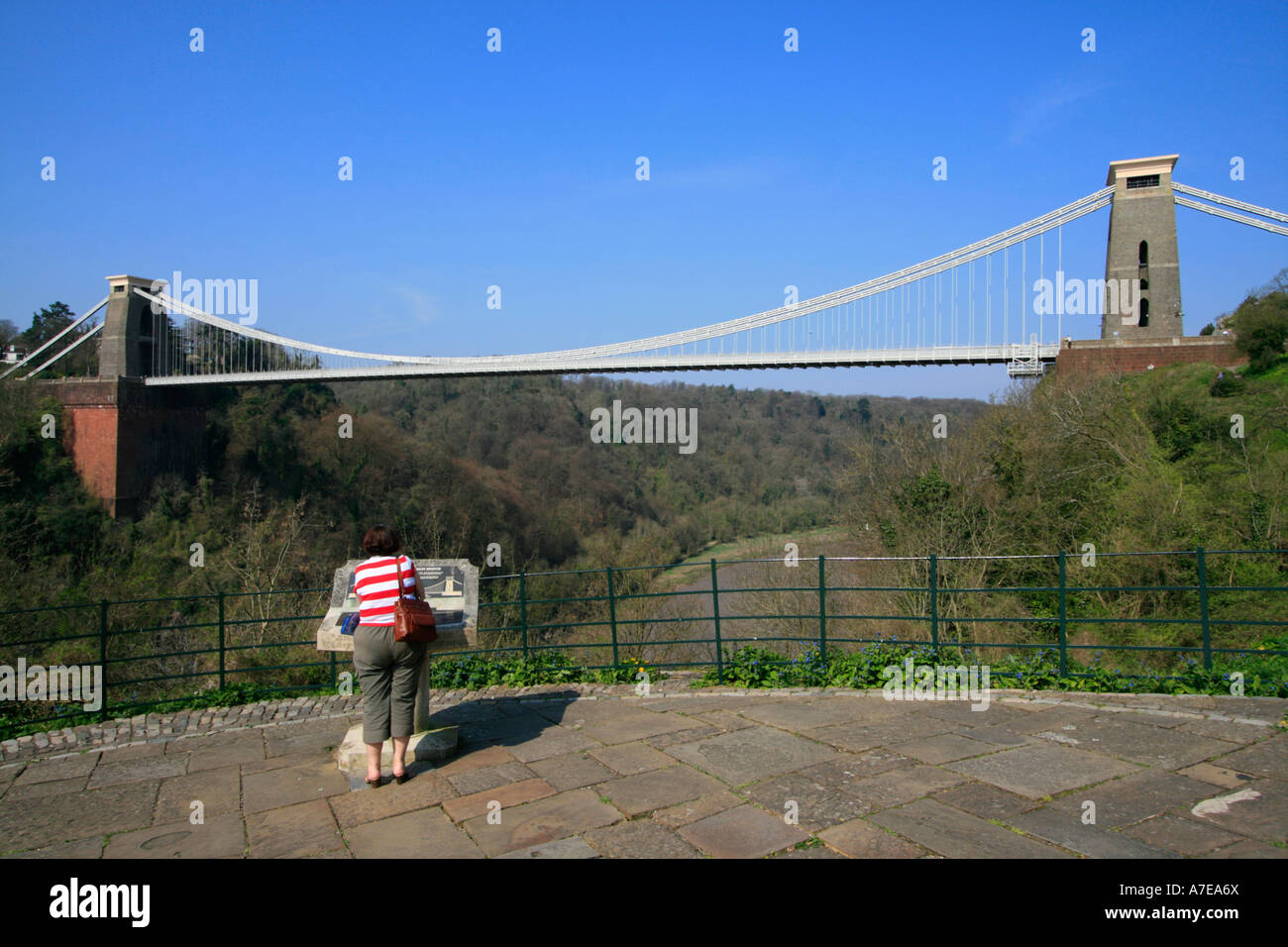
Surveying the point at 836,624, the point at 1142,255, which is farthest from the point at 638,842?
the point at 1142,255

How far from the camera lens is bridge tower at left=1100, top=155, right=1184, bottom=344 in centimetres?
2342

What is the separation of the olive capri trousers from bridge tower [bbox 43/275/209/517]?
32.5 metres

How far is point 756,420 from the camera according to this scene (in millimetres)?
53531

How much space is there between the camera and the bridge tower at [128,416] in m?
31.6

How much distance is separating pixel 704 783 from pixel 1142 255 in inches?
1038

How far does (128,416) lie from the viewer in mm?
32406

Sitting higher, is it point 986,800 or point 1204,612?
point 1204,612

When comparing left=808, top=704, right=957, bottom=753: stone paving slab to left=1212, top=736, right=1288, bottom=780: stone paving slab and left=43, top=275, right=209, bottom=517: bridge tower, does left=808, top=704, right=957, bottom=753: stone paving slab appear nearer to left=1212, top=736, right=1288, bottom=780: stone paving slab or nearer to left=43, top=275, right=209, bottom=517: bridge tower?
left=1212, top=736, right=1288, bottom=780: stone paving slab

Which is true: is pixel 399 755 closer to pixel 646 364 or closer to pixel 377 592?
pixel 377 592

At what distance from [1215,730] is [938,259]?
86.8ft

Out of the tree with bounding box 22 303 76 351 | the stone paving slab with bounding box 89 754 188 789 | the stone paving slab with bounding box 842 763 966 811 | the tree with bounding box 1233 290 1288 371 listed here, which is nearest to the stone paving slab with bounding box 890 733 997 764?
the stone paving slab with bounding box 842 763 966 811

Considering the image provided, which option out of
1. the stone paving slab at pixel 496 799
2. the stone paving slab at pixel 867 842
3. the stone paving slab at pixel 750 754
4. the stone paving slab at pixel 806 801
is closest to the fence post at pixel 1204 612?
the stone paving slab at pixel 750 754

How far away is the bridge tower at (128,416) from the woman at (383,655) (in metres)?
32.5

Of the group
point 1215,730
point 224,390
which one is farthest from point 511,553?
point 1215,730
